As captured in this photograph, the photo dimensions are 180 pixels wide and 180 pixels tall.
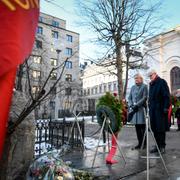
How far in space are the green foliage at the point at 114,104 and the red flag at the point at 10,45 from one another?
4.12 m

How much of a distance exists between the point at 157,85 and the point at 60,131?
3.39m

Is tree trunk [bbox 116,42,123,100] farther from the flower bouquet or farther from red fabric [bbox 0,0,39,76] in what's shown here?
red fabric [bbox 0,0,39,76]

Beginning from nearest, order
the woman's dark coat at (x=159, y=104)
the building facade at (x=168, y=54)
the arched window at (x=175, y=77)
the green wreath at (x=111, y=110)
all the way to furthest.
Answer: the green wreath at (x=111, y=110)
the woman's dark coat at (x=159, y=104)
the arched window at (x=175, y=77)
the building facade at (x=168, y=54)

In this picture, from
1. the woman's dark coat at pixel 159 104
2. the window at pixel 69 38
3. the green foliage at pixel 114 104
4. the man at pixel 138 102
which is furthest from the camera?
the window at pixel 69 38

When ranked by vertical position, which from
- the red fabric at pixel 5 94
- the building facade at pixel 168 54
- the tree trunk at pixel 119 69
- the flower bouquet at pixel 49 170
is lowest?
the flower bouquet at pixel 49 170

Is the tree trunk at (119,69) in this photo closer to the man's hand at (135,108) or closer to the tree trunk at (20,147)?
the man's hand at (135,108)

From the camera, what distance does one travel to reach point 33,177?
3643 mm

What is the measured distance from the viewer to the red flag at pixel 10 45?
219cm

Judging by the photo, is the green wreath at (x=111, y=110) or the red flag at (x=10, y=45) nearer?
the red flag at (x=10, y=45)

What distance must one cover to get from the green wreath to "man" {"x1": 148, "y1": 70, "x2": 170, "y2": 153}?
1.43m

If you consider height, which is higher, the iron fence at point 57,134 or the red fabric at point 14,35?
the red fabric at point 14,35

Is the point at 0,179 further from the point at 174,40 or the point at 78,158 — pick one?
the point at 174,40

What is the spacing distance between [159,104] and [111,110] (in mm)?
1827

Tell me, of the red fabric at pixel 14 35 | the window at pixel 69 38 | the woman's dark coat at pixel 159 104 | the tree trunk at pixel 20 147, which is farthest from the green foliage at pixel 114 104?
the window at pixel 69 38
